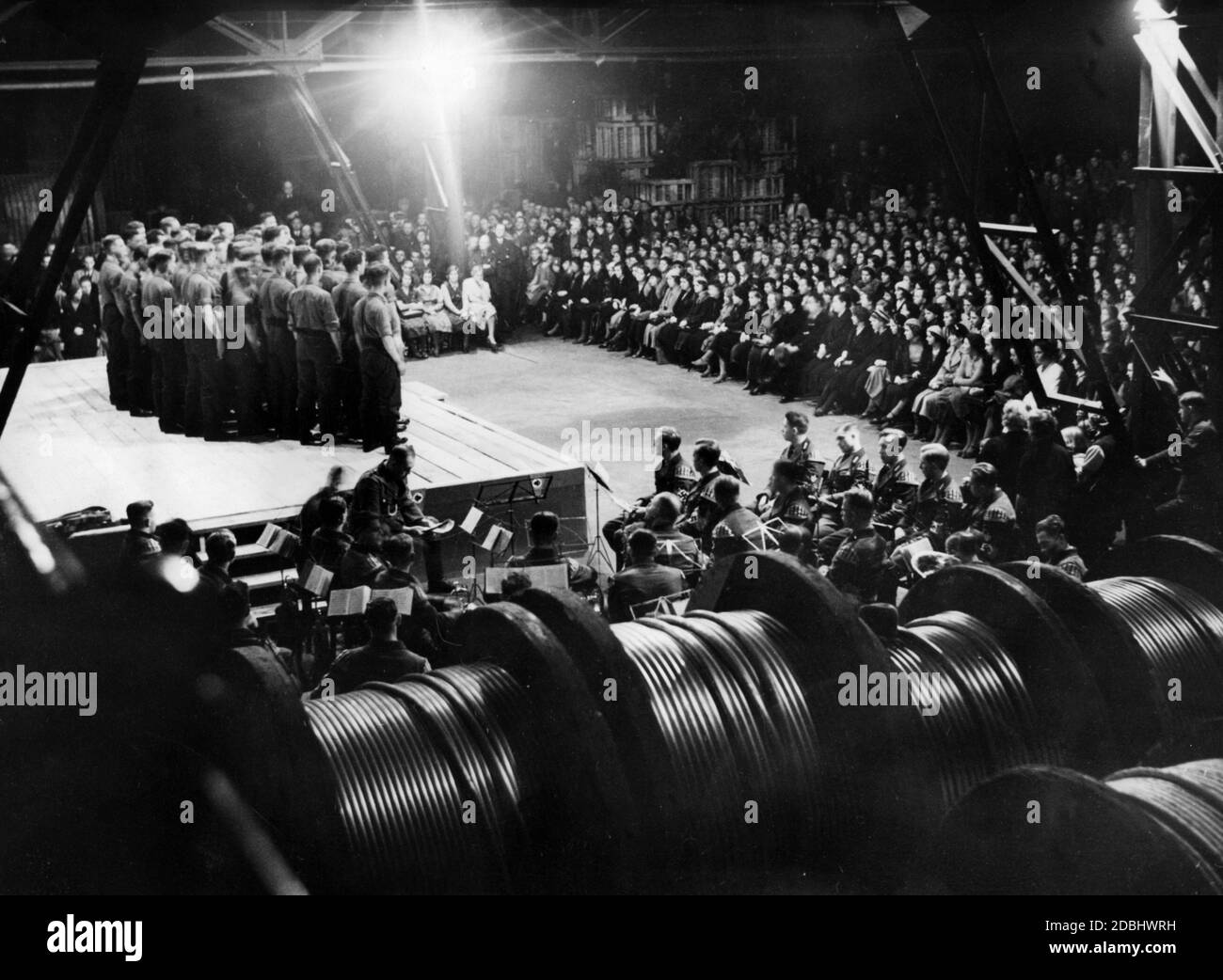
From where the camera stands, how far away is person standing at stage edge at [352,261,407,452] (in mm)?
13141

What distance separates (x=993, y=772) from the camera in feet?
19.0

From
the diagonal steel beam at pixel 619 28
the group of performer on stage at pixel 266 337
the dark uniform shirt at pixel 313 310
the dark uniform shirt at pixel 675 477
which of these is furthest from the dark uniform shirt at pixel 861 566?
the diagonal steel beam at pixel 619 28

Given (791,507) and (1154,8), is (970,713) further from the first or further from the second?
(1154,8)

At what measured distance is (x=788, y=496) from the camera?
11531mm

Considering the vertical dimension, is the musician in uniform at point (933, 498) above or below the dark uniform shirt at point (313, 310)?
below

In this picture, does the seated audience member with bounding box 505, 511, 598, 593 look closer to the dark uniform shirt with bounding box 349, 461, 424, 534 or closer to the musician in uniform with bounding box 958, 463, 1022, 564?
the dark uniform shirt with bounding box 349, 461, 424, 534

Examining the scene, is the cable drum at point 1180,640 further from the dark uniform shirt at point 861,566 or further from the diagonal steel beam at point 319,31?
the diagonal steel beam at point 319,31

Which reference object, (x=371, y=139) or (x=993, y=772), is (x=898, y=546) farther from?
(x=371, y=139)

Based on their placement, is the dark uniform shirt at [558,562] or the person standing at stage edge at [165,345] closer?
the dark uniform shirt at [558,562]

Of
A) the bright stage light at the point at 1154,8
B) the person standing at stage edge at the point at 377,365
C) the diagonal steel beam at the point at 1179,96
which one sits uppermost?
the bright stage light at the point at 1154,8

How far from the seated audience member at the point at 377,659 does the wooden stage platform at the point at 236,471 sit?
488cm

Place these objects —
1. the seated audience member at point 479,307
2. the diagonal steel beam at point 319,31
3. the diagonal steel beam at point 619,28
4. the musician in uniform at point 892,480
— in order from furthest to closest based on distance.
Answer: the seated audience member at point 479,307 < the diagonal steel beam at point 619,28 < the diagonal steel beam at point 319,31 < the musician in uniform at point 892,480

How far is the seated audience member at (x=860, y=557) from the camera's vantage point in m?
9.25

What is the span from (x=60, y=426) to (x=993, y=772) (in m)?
12.1
